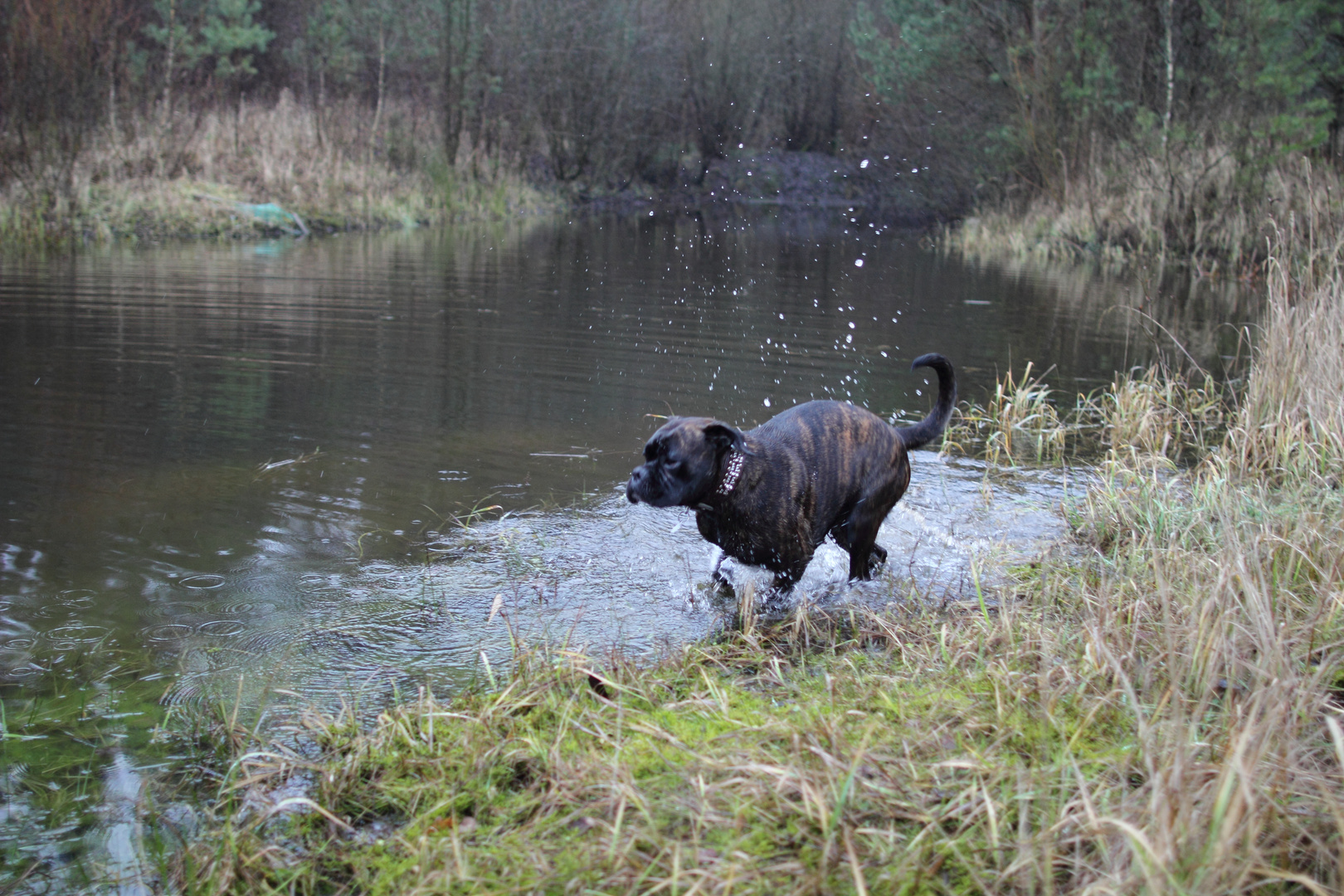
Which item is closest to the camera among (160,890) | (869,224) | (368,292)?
(160,890)

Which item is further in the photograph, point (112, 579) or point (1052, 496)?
point (1052, 496)

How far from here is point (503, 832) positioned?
8.73ft

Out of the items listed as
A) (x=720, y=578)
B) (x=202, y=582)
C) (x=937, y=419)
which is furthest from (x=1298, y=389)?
(x=202, y=582)

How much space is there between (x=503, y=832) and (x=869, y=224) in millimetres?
32388

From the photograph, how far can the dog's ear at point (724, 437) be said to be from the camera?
4.31 metres

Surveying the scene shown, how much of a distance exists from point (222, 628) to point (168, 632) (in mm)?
198

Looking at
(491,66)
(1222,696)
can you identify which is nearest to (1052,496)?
(1222,696)

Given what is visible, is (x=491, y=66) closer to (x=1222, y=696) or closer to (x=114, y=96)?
(x=114, y=96)

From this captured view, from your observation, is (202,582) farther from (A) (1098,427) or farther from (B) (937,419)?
(A) (1098,427)

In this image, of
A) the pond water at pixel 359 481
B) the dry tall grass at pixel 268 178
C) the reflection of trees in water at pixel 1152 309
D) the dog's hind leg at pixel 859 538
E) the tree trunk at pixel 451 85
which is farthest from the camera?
the tree trunk at pixel 451 85

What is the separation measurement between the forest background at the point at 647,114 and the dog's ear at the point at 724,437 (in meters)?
7.56

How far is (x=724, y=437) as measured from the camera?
14.4 feet

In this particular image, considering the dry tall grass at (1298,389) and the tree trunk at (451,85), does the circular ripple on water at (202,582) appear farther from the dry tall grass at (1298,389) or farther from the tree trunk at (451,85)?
the tree trunk at (451,85)

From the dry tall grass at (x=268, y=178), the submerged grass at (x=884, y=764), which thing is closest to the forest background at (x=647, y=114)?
the dry tall grass at (x=268, y=178)
